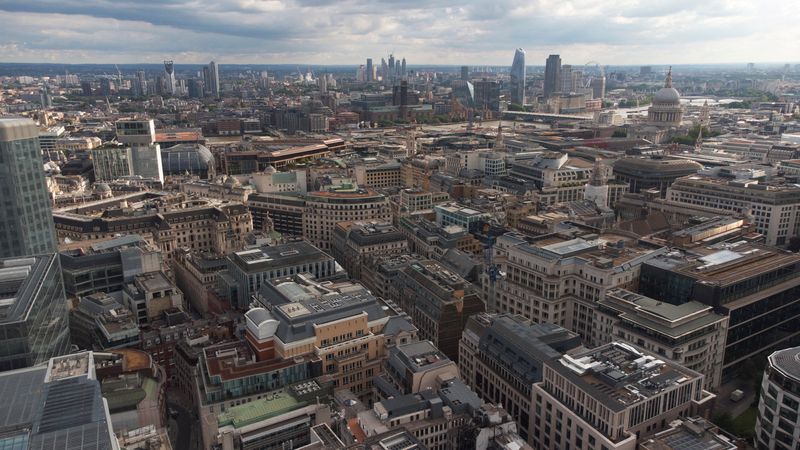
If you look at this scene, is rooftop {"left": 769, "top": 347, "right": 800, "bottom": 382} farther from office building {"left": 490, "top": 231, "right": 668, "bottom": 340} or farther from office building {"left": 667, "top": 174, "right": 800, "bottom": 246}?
office building {"left": 667, "top": 174, "right": 800, "bottom": 246}

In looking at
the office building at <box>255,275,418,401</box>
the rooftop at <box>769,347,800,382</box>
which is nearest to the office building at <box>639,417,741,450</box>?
the rooftop at <box>769,347,800,382</box>

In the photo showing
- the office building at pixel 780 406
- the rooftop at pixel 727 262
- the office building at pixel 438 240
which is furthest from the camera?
the office building at pixel 438 240

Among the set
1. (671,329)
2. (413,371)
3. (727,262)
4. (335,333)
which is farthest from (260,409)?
(727,262)

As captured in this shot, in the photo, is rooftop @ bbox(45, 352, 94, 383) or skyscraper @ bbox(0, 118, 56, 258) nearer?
rooftop @ bbox(45, 352, 94, 383)

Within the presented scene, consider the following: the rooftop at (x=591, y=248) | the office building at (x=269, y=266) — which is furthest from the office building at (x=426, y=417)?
the office building at (x=269, y=266)

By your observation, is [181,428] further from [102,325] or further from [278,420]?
[102,325]

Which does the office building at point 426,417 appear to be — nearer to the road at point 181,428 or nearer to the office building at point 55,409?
the office building at point 55,409
